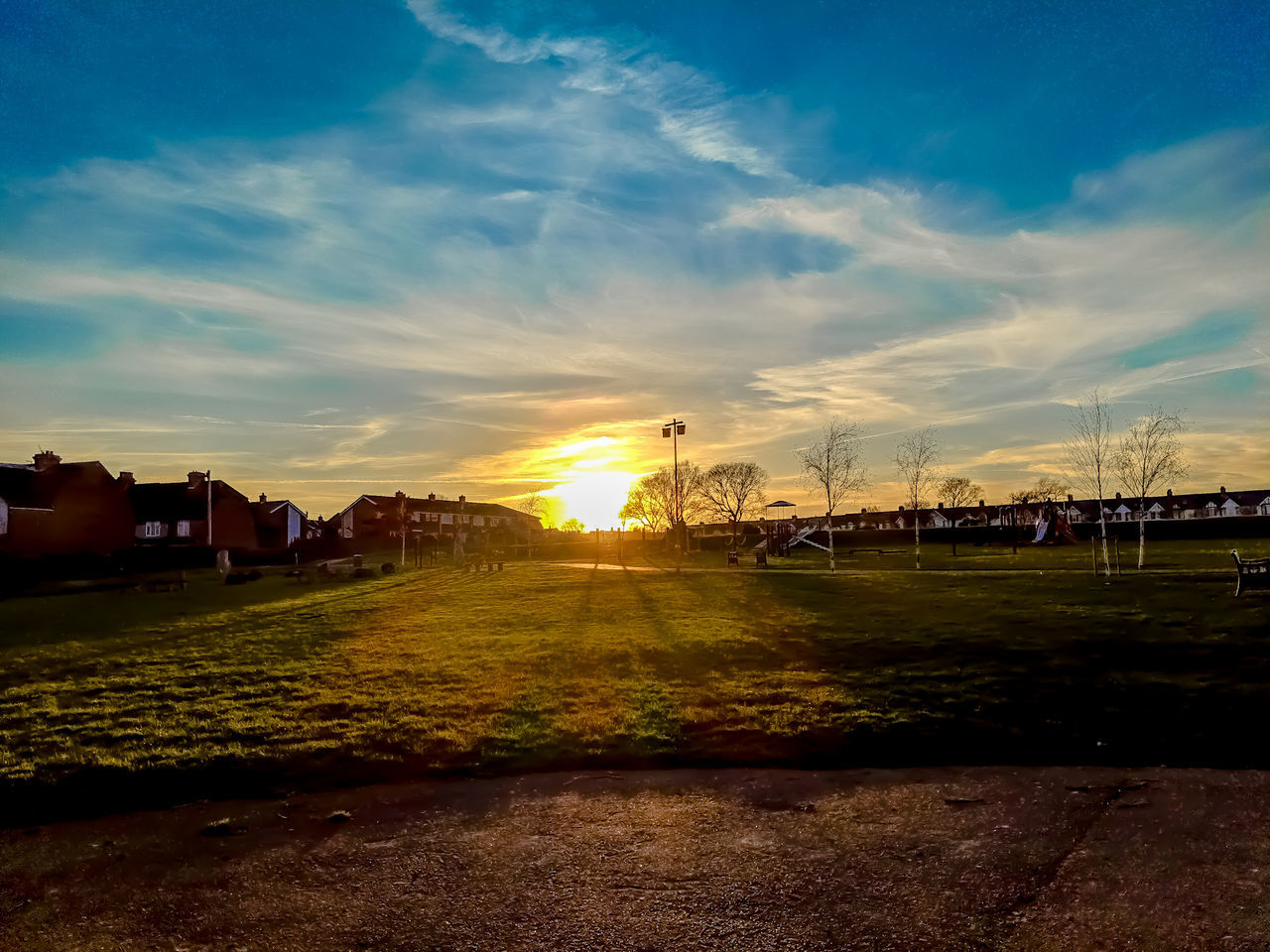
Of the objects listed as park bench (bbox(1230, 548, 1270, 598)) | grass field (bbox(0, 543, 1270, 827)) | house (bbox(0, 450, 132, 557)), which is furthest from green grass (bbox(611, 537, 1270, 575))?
house (bbox(0, 450, 132, 557))

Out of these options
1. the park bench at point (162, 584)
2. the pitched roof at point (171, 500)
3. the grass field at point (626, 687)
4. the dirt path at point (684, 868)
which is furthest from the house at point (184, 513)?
the dirt path at point (684, 868)

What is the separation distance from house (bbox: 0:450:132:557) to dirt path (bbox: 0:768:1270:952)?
56992 mm

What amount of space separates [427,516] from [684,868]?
104623mm

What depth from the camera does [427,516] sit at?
106812mm

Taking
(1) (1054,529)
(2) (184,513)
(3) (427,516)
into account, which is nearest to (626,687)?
(1) (1054,529)

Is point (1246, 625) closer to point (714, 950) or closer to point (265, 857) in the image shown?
point (714, 950)

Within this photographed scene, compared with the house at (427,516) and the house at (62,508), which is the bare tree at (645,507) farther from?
the house at (62,508)

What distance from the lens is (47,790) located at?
28.3ft

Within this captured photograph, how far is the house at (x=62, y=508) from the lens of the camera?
56188 millimetres

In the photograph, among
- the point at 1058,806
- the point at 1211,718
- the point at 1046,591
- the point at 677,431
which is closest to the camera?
the point at 1058,806

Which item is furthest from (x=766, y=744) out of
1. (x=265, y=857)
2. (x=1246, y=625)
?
(x=1246, y=625)

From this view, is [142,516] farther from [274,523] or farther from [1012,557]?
[1012,557]

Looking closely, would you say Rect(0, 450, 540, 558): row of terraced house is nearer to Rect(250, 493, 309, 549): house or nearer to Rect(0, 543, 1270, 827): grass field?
Rect(250, 493, 309, 549): house

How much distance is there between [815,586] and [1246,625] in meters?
13.1
